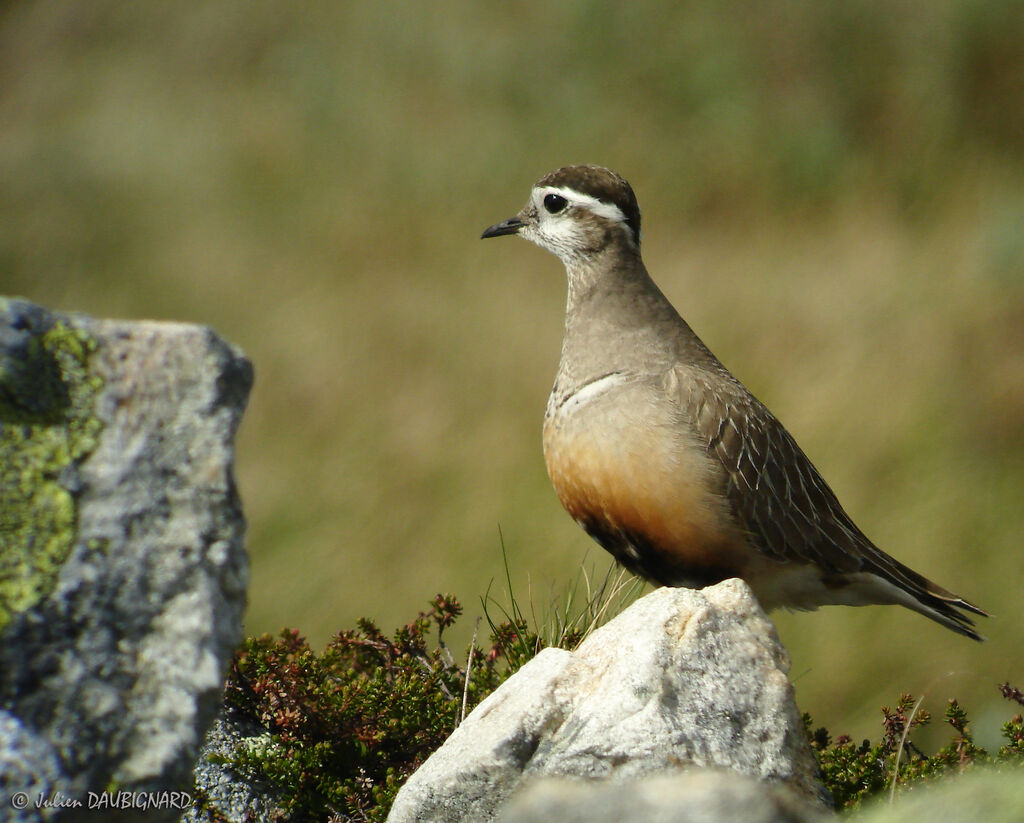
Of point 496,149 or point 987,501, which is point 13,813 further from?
point 496,149

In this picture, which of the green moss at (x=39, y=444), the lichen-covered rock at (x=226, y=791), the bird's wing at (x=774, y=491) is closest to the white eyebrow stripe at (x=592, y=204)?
the bird's wing at (x=774, y=491)

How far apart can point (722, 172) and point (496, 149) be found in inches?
64.2

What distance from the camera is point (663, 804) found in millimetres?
1687

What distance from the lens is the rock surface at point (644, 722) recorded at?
2629 mm

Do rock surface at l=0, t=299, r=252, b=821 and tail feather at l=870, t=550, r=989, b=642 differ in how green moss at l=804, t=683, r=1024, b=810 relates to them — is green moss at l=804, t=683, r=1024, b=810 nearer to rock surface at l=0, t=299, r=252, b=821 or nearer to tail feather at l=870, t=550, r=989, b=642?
tail feather at l=870, t=550, r=989, b=642

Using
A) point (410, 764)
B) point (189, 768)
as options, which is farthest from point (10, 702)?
point (410, 764)

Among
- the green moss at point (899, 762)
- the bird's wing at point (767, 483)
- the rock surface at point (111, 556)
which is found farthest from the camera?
the bird's wing at point (767, 483)

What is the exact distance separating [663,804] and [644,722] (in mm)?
959

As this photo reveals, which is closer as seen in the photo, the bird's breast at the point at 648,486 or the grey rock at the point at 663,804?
the grey rock at the point at 663,804

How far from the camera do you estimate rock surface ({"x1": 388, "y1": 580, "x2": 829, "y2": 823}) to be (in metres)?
2.63

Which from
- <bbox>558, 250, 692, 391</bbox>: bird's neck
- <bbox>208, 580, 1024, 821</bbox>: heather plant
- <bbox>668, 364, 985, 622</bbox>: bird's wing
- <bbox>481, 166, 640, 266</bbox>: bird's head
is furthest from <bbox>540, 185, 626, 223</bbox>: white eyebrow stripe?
<bbox>208, 580, 1024, 821</bbox>: heather plant

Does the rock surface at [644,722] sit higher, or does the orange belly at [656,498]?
the orange belly at [656,498]

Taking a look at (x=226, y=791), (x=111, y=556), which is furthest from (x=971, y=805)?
(x=226, y=791)

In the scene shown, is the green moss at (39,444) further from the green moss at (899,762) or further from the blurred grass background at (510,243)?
the blurred grass background at (510,243)
